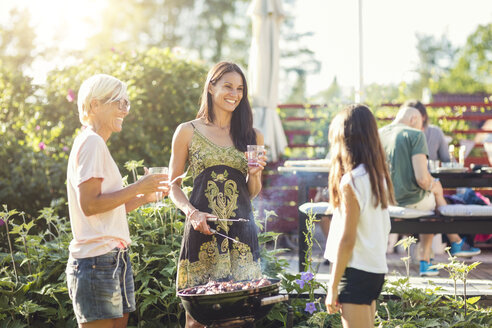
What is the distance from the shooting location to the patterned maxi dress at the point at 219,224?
287 cm

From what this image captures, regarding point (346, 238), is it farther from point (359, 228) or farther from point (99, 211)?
point (99, 211)

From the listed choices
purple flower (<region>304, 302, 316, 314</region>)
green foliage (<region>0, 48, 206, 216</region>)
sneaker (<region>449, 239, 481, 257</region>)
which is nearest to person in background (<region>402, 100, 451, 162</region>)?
sneaker (<region>449, 239, 481, 257</region>)

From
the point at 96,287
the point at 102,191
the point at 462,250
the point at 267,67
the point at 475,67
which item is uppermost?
the point at 475,67

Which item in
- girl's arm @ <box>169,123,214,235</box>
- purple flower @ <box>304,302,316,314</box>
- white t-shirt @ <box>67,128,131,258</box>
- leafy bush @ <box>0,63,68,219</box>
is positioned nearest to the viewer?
white t-shirt @ <box>67,128,131,258</box>

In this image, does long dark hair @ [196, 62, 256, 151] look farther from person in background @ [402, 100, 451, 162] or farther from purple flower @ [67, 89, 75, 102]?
person in background @ [402, 100, 451, 162]

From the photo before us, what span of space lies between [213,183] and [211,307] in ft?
2.20

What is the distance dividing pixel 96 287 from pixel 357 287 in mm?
1114

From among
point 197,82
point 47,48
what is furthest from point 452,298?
point 47,48

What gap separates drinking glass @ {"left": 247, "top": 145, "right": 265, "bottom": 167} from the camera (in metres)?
2.81

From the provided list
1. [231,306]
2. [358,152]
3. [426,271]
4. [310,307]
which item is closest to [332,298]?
[231,306]

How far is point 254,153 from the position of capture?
9.25ft

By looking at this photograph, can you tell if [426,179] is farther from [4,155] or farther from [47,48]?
[47,48]

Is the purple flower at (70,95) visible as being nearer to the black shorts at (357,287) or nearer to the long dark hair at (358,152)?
the long dark hair at (358,152)

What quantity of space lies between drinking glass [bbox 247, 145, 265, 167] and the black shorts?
2.27 ft
